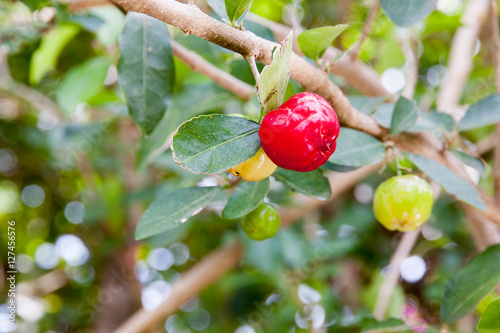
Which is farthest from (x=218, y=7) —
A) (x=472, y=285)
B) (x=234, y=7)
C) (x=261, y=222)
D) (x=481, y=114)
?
(x=472, y=285)

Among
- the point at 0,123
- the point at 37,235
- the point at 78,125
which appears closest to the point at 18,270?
the point at 37,235

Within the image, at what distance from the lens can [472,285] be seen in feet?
2.69

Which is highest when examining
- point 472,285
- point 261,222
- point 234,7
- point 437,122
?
point 234,7

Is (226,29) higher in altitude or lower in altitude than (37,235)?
higher

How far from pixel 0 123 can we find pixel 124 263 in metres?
1.28

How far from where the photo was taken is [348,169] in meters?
0.74

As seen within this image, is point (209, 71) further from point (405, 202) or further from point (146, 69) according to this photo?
point (405, 202)

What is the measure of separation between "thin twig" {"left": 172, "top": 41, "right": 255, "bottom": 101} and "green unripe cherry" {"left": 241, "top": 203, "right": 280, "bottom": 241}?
0.96ft

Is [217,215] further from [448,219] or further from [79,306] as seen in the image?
[79,306]

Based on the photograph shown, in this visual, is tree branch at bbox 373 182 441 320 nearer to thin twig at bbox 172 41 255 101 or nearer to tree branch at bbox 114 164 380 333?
tree branch at bbox 114 164 380 333

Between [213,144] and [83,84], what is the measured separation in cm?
107

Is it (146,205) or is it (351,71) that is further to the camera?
(146,205)

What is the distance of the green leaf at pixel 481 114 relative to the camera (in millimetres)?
844

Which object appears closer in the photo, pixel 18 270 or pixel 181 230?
pixel 181 230
